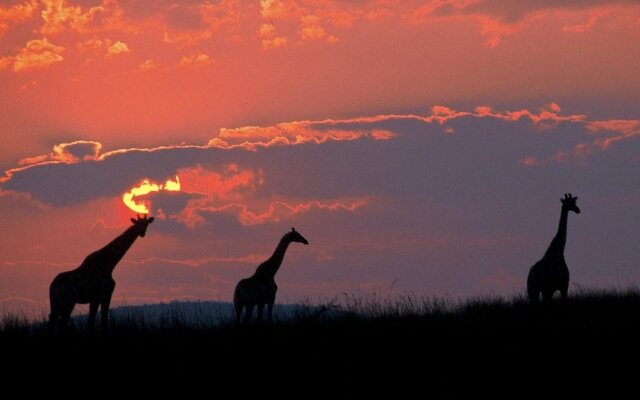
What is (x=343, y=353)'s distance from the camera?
50.4 feet

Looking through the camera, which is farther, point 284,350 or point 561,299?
point 561,299

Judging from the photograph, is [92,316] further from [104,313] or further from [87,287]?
[87,287]

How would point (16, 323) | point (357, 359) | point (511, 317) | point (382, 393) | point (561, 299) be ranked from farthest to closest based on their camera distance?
point (561, 299)
point (511, 317)
point (16, 323)
point (357, 359)
point (382, 393)

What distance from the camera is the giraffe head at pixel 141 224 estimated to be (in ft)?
66.9

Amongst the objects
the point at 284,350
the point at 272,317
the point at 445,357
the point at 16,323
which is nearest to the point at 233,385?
the point at 284,350

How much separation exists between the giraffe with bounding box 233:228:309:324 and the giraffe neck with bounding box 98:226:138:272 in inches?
107

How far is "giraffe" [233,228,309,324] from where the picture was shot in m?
21.4

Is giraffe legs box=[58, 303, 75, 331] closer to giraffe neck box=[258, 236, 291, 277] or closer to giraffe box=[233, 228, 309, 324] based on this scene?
giraffe box=[233, 228, 309, 324]

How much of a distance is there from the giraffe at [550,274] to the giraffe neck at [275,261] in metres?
5.63

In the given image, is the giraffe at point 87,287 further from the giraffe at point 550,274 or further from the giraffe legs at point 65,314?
the giraffe at point 550,274

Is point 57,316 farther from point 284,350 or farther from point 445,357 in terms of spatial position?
point 445,357

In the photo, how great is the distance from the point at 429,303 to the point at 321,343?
565cm

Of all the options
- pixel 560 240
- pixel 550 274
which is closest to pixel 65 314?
pixel 550 274

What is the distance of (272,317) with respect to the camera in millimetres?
21250
